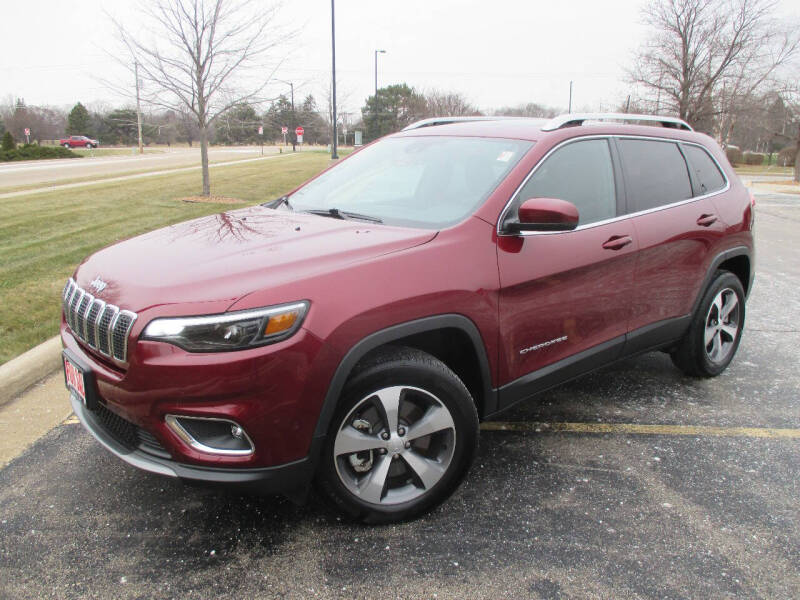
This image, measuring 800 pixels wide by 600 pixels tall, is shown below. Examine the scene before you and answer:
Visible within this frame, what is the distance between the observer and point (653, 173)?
12.5 ft

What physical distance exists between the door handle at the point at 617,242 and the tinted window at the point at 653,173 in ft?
0.84

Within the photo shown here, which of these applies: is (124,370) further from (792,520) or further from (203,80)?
(203,80)

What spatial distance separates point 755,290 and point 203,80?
11.5 meters

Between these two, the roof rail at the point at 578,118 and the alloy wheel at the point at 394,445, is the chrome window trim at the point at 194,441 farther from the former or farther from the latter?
the roof rail at the point at 578,118

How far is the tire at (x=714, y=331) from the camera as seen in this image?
4121 mm

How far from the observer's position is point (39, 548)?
2.57m

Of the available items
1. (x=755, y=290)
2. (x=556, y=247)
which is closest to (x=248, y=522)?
(x=556, y=247)

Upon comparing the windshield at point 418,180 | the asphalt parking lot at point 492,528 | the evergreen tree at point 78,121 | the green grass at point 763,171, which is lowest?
the asphalt parking lot at point 492,528

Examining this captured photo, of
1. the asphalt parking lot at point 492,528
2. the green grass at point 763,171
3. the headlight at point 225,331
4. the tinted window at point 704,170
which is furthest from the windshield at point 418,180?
the green grass at point 763,171

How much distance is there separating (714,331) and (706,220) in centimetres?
80

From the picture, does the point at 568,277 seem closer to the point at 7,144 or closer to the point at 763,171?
the point at 7,144

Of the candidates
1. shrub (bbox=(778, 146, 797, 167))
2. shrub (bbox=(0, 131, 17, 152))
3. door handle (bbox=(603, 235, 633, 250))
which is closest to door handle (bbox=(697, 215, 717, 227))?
door handle (bbox=(603, 235, 633, 250))

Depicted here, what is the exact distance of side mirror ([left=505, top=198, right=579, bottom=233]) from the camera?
279 cm

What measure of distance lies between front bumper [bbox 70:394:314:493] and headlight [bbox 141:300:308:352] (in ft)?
1.51
